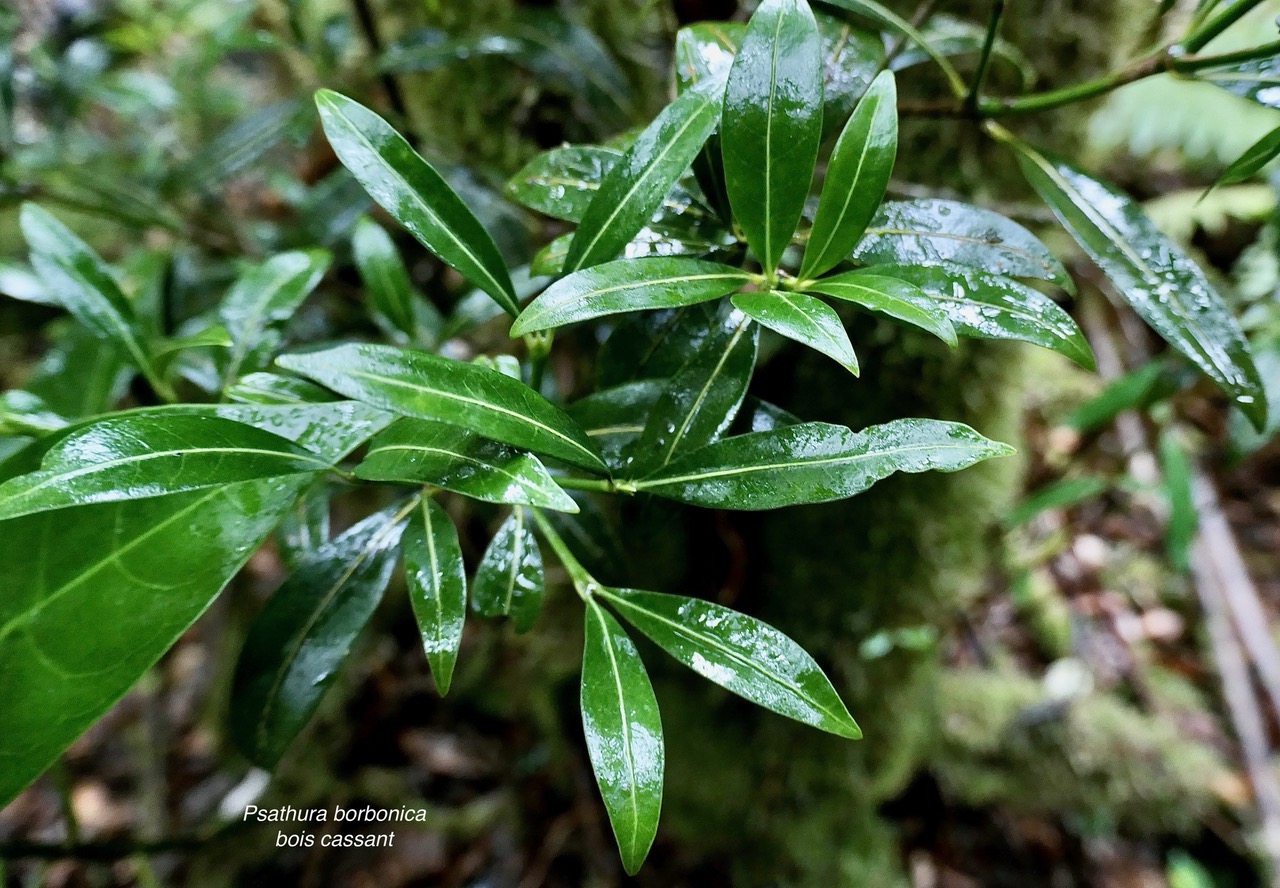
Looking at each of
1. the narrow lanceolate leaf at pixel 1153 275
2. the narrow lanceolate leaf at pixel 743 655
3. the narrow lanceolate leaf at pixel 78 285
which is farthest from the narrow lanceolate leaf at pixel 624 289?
the narrow lanceolate leaf at pixel 78 285

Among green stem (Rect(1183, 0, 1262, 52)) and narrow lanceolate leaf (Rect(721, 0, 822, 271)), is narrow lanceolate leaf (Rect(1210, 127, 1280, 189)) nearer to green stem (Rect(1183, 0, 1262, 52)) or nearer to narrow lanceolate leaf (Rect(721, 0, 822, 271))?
green stem (Rect(1183, 0, 1262, 52))

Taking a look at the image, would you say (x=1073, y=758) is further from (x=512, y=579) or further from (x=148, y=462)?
(x=148, y=462)

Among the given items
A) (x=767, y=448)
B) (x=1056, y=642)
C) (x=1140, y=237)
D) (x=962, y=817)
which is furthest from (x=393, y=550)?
(x=1056, y=642)

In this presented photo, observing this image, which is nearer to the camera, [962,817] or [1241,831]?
[1241,831]

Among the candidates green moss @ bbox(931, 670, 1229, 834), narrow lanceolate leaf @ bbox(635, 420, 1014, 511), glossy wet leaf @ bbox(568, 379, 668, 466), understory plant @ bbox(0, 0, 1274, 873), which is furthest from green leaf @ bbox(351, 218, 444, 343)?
green moss @ bbox(931, 670, 1229, 834)

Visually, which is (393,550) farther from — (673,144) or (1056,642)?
(1056,642)
